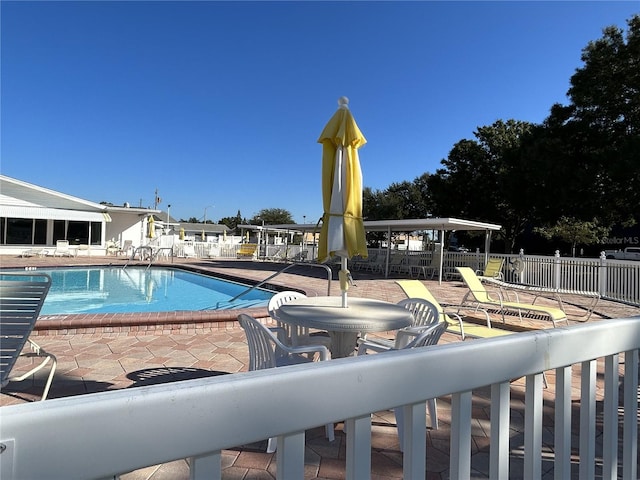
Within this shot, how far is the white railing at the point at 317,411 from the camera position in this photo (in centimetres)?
56

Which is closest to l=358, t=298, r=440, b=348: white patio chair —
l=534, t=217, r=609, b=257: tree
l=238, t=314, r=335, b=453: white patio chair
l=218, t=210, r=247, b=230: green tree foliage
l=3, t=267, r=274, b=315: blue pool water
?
l=238, t=314, r=335, b=453: white patio chair

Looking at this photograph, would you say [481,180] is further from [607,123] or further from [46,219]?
[46,219]

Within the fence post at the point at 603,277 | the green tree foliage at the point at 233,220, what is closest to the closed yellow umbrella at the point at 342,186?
the fence post at the point at 603,277

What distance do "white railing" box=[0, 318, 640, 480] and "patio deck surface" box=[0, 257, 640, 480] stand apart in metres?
0.40

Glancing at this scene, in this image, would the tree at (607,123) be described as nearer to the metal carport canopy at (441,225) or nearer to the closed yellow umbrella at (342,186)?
the metal carport canopy at (441,225)

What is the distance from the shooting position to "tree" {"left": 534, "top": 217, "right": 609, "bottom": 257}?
25.9m

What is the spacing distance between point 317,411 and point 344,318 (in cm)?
226

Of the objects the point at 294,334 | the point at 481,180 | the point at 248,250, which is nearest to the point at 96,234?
the point at 248,250

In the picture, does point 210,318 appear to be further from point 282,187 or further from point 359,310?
point 282,187

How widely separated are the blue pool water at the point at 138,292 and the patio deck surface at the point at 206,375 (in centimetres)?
279

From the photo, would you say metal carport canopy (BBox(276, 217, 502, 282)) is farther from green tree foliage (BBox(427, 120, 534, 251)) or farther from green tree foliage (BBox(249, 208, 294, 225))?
green tree foliage (BBox(249, 208, 294, 225))

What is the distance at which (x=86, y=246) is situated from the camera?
21.0m

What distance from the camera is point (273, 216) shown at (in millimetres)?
66500

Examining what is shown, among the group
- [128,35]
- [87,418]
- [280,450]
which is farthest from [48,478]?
[128,35]
